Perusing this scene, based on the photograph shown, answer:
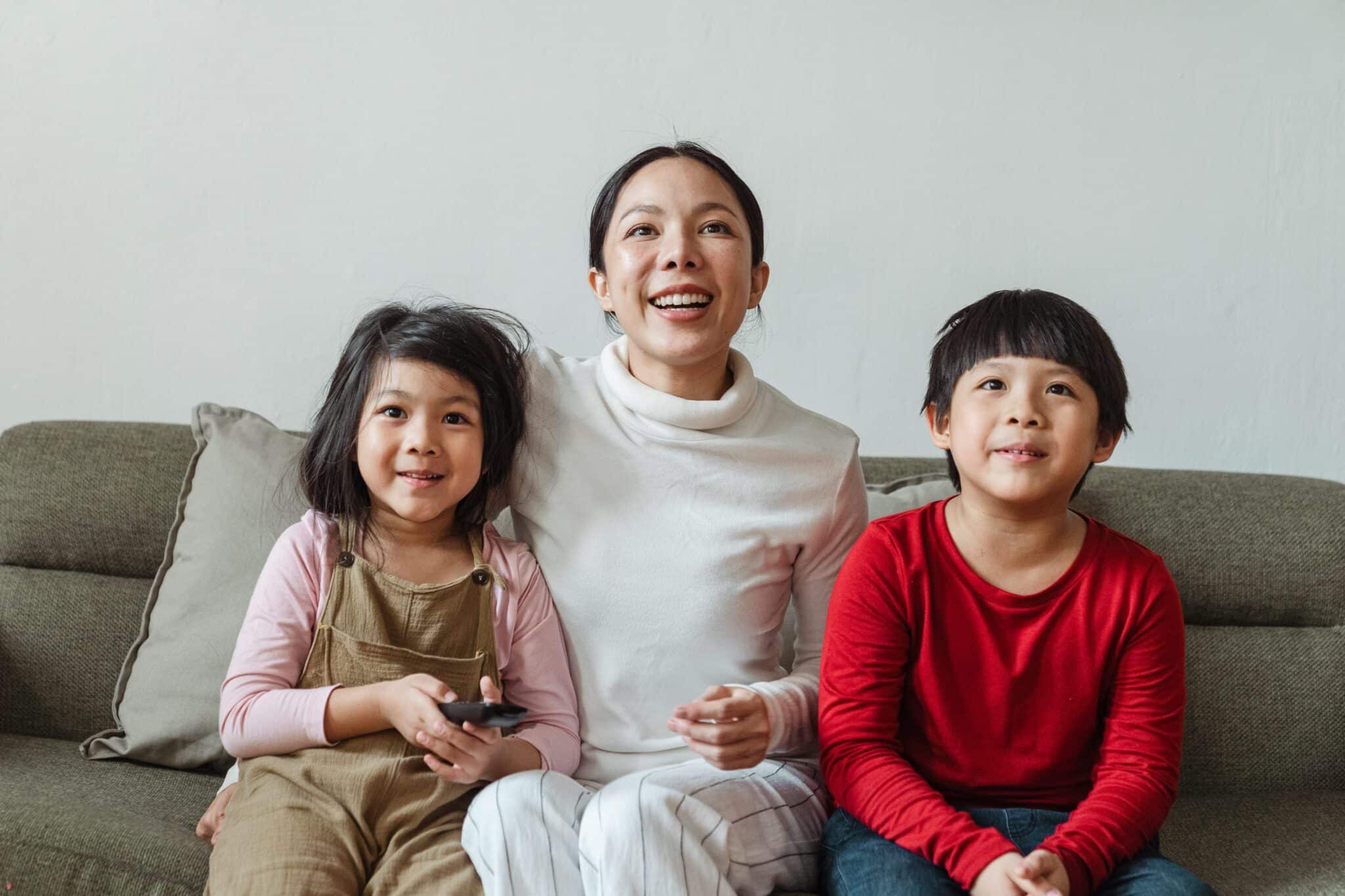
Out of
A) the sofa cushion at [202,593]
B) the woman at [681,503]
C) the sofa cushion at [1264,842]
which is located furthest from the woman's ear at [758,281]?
the sofa cushion at [1264,842]

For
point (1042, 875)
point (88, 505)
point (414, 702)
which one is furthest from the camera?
point (88, 505)

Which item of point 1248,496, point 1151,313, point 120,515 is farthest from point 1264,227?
point 120,515

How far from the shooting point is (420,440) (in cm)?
138

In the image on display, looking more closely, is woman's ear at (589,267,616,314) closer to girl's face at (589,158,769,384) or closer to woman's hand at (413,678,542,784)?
girl's face at (589,158,769,384)

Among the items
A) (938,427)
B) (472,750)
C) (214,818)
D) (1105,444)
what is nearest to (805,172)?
(938,427)

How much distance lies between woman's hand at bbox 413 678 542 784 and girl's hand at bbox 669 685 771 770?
7.8 inches

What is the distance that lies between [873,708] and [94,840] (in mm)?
894

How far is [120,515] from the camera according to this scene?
179 centimetres

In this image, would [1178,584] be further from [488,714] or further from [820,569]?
[488,714]

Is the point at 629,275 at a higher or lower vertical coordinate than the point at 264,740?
higher

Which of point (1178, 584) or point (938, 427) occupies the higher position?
point (938, 427)

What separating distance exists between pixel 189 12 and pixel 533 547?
1.37m

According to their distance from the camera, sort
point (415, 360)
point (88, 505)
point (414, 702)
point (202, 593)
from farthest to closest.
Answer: point (88, 505)
point (202, 593)
point (415, 360)
point (414, 702)

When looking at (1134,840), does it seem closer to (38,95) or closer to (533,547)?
(533,547)
